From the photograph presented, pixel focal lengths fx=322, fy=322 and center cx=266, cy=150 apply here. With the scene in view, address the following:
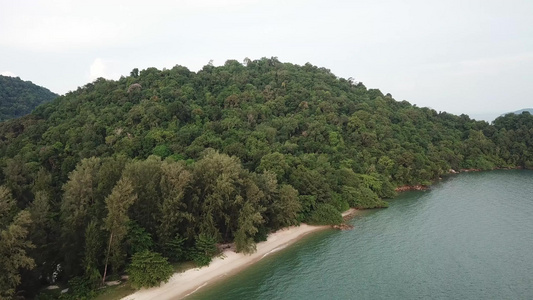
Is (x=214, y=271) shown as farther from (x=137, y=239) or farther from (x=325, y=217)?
(x=325, y=217)

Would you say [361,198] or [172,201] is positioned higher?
[172,201]

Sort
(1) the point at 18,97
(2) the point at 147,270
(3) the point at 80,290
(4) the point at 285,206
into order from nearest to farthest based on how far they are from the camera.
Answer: (3) the point at 80,290
(2) the point at 147,270
(4) the point at 285,206
(1) the point at 18,97

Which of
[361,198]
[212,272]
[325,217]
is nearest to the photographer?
[212,272]

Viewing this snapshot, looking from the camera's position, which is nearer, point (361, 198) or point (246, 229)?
point (246, 229)

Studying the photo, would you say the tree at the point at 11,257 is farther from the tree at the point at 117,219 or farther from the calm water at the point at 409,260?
the calm water at the point at 409,260

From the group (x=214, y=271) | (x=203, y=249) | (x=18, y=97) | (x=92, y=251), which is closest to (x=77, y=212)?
(x=92, y=251)

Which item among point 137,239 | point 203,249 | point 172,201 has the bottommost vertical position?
point 203,249

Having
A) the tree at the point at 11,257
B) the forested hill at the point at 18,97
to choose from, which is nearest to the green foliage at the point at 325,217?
the tree at the point at 11,257

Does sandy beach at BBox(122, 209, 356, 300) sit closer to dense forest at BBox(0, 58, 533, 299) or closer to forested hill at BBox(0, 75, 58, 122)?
dense forest at BBox(0, 58, 533, 299)
